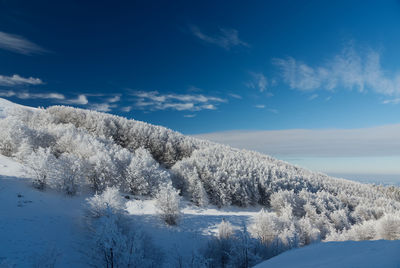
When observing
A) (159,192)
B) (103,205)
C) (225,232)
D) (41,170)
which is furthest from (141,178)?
(225,232)

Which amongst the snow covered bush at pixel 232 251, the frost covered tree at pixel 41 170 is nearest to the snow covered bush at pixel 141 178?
the frost covered tree at pixel 41 170

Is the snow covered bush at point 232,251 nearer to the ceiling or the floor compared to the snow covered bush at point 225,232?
nearer to the floor

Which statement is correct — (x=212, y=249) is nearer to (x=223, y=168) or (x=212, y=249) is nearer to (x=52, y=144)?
(x=223, y=168)

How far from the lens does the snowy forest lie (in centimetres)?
1891

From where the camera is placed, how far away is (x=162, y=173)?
32.2m

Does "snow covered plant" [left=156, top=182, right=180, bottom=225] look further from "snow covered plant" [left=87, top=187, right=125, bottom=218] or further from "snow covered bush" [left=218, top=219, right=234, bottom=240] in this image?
"snow covered plant" [left=87, top=187, right=125, bottom=218]

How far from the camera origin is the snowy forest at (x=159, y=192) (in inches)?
744

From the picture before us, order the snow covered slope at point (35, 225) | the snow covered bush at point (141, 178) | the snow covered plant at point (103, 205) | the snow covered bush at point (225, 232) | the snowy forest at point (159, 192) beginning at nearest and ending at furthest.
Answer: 1. the snow covered slope at point (35, 225)
2. the snowy forest at point (159, 192)
3. the snow covered plant at point (103, 205)
4. the snow covered bush at point (225, 232)
5. the snow covered bush at point (141, 178)

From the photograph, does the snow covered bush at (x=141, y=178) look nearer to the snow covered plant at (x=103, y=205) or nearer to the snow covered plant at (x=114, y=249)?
the snow covered plant at (x=103, y=205)

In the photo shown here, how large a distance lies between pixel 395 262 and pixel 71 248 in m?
19.9

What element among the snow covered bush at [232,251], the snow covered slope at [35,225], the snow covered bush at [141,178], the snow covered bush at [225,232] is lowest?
the snow covered bush at [232,251]

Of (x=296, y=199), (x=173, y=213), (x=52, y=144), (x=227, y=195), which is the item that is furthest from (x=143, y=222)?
(x=296, y=199)

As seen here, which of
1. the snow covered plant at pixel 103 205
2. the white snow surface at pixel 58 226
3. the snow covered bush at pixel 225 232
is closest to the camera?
the white snow surface at pixel 58 226

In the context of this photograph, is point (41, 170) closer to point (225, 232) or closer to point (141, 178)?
point (141, 178)
